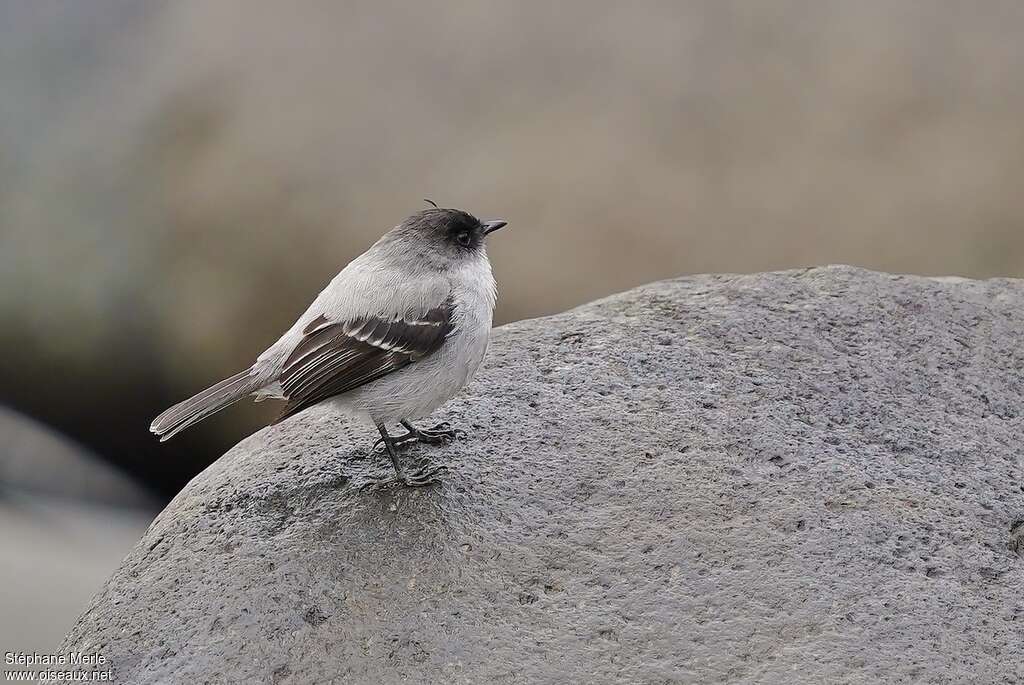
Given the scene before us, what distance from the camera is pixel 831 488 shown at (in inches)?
164

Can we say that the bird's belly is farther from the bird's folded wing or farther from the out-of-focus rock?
the out-of-focus rock

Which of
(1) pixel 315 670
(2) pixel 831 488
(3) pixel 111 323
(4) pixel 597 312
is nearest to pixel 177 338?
(3) pixel 111 323

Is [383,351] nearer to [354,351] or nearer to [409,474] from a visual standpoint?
[354,351]

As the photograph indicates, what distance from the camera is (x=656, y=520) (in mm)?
4082

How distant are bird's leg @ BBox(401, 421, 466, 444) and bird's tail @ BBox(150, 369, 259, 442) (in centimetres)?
64

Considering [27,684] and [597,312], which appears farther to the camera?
[597,312]

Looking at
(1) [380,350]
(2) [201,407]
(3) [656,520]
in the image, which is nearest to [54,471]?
(2) [201,407]

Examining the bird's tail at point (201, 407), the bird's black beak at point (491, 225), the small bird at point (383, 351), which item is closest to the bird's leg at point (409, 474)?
the small bird at point (383, 351)

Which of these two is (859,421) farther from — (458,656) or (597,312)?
(458,656)

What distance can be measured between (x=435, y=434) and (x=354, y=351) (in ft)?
1.69

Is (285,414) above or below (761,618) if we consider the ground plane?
above

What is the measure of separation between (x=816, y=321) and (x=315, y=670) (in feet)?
8.50

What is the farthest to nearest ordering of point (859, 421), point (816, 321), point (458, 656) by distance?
point (816, 321) → point (859, 421) → point (458, 656)

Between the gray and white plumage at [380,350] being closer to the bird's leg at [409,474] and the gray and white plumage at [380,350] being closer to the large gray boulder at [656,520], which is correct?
the bird's leg at [409,474]
